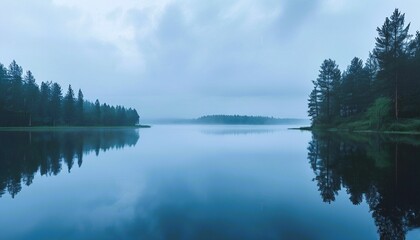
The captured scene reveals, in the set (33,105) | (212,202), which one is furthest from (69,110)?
(212,202)

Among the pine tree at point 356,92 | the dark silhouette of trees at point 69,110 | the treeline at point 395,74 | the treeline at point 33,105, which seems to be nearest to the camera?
the treeline at point 395,74

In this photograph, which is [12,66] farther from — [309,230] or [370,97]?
[309,230]

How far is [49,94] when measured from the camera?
111 metres

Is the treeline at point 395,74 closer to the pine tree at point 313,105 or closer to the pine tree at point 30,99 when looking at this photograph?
the pine tree at point 313,105

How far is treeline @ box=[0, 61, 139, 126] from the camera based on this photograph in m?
91.9

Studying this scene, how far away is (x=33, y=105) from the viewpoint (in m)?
99.0

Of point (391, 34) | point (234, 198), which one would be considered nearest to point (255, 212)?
point (234, 198)

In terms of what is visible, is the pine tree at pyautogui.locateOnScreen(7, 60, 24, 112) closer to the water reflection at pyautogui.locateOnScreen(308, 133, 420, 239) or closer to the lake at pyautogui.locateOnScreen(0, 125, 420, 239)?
the lake at pyautogui.locateOnScreen(0, 125, 420, 239)

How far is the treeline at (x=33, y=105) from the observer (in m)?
91.9

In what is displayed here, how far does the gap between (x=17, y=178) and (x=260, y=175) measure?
12085mm

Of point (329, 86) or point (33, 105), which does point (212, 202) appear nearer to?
point (329, 86)

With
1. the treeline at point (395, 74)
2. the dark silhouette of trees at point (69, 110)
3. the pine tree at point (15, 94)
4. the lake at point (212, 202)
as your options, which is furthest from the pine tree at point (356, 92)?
the pine tree at point (15, 94)

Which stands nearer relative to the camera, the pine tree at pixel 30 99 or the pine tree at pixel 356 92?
the pine tree at pixel 356 92

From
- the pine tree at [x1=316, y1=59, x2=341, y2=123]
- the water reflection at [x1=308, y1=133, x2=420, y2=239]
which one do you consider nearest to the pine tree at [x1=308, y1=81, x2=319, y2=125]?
the pine tree at [x1=316, y1=59, x2=341, y2=123]
